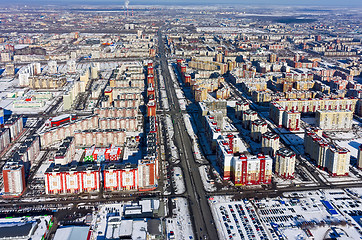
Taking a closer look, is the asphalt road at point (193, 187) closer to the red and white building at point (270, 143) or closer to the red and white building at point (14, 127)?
the red and white building at point (270, 143)

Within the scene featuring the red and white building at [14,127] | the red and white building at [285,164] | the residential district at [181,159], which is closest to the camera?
the residential district at [181,159]

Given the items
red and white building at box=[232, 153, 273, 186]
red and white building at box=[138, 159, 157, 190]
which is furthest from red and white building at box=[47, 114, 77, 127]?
red and white building at box=[232, 153, 273, 186]

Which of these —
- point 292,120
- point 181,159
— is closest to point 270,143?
point 181,159

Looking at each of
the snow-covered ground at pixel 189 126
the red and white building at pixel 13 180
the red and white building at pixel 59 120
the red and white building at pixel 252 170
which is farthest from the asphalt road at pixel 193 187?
the red and white building at pixel 13 180

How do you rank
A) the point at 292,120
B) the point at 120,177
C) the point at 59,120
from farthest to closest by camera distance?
1. the point at 59,120
2. the point at 292,120
3. the point at 120,177

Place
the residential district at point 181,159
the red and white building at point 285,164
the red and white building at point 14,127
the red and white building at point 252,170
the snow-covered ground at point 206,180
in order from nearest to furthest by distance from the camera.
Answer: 1. the residential district at point 181,159
2. the red and white building at point 252,170
3. the snow-covered ground at point 206,180
4. the red and white building at point 285,164
5. the red and white building at point 14,127

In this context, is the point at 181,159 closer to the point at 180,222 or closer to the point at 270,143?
the point at 270,143
